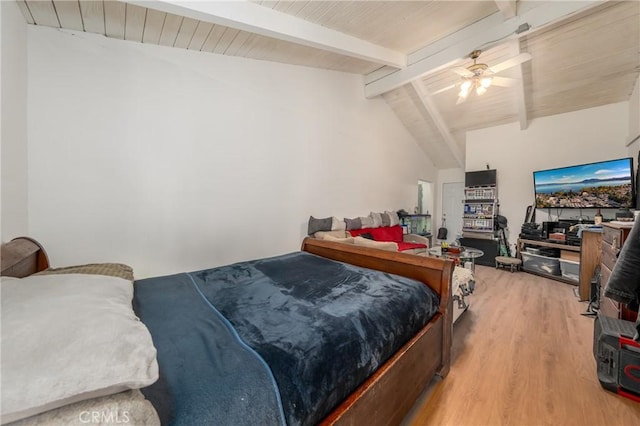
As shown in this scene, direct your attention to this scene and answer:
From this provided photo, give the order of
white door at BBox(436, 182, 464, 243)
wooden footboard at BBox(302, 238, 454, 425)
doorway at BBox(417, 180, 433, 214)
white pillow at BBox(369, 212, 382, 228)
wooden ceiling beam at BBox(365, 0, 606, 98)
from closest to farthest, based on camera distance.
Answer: wooden footboard at BBox(302, 238, 454, 425), wooden ceiling beam at BBox(365, 0, 606, 98), white pillow at BBox(369, 212, 382, 228), white door at BBox(436, 182, 464, 243), doorway at BBox(417, 180, 433, 214)

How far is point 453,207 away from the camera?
6.71 m

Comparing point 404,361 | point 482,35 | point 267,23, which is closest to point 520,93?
point 482,35

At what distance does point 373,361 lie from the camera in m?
1.18

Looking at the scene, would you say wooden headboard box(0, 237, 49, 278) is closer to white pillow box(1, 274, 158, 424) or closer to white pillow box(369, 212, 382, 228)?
white pillow box(1, 274, 158, 424)

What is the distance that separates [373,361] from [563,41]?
15.4 ft

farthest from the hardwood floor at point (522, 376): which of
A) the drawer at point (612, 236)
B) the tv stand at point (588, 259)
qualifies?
the drawer at point (612, 236)

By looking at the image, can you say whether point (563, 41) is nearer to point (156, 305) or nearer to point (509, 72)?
point (509, 72)

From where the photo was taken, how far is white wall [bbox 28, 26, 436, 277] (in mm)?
2084

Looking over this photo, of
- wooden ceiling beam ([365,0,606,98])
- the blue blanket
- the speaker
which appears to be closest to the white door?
wooden ceiling beam ([365,0,606,98])

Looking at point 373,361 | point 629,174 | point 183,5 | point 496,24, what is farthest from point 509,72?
point 373,361

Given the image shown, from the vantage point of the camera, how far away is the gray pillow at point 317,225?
12.2 ft

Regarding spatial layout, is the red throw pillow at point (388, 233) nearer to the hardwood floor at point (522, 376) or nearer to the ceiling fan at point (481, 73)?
the hardwood floor at point (522, 376)

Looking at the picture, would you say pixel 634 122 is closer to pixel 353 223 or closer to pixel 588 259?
pixel 588 259

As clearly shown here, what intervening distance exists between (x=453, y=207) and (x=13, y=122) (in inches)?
300
